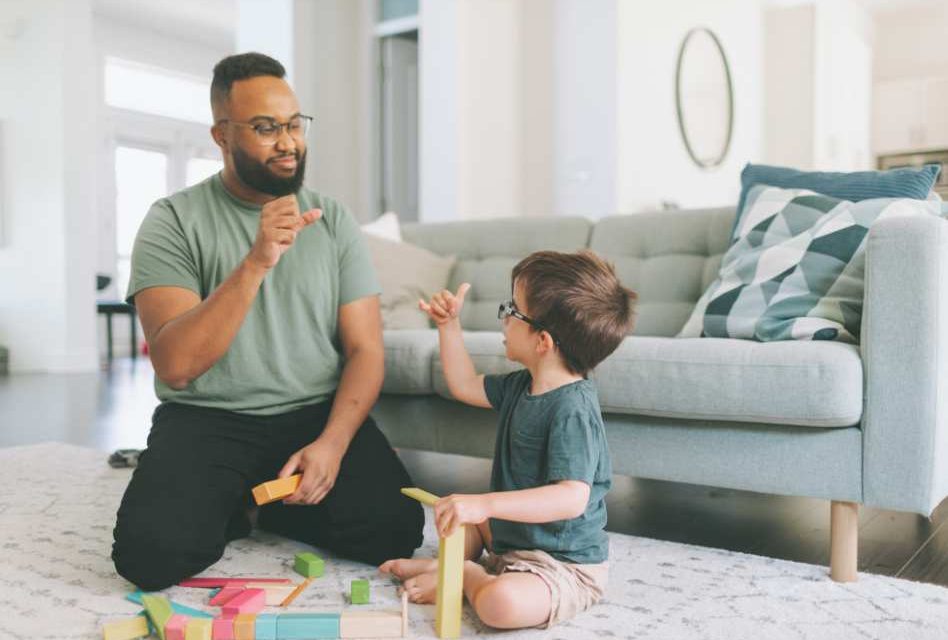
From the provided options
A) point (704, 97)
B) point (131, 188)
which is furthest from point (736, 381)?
point (131, 188)

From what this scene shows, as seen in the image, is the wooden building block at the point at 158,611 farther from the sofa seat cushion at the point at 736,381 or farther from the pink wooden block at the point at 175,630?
the sofa seat cushion at the point at 736,381

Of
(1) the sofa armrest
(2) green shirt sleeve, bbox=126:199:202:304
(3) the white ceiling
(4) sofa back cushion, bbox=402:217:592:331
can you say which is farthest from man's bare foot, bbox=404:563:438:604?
(3) the white ceiling

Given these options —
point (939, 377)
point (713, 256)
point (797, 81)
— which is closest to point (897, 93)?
point (797, 81)

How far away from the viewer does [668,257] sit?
2.61 meters

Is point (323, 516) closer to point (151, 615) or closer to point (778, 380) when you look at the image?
point (151, 615)

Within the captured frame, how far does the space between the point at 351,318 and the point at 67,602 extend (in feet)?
2.49

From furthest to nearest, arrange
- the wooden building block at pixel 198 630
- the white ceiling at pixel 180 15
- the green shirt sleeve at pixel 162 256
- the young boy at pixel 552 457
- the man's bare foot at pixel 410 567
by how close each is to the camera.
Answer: the white ceiling at pixel 180 15, the green shirt sleeve at pixel 162 256, the man's bare foot at pixel 410 567, the young boy at pixel 552 457, the wooden building block at pixel 198 630

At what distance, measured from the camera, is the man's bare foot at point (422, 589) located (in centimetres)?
148

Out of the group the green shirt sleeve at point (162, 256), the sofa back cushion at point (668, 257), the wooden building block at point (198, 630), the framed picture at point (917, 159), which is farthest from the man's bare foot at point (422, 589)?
the framed picture at point (917, 159)

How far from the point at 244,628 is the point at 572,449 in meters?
0.56

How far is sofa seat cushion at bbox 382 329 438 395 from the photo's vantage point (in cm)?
221

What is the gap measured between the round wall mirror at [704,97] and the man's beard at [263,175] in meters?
3.91

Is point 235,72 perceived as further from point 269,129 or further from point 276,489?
point 276,489

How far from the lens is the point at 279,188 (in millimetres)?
1799
